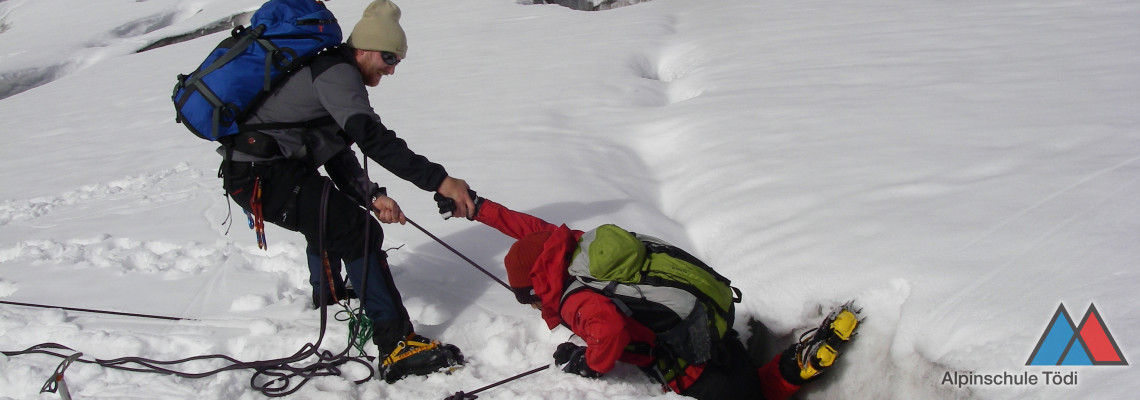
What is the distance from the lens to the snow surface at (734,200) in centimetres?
300

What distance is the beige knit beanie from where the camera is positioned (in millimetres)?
2953

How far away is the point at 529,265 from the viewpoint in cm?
307

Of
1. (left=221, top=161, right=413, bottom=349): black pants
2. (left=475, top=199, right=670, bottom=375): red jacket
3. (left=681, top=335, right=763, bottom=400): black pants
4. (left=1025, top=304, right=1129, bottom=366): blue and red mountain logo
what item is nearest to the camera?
(left=1025, top=304, right=1129, bottom=366): blue and red mountain logo

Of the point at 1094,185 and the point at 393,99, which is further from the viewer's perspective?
the point at 393,99

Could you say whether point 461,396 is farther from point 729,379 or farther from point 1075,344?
point 1075,344

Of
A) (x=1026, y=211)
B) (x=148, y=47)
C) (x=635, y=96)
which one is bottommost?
(x=148, y=47)

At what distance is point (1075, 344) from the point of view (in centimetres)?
257

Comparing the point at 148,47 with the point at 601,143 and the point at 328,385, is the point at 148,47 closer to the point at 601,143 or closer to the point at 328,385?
the point at 601,143

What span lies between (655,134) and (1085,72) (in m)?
3.16

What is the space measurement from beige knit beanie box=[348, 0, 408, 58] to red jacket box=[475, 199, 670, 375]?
1016 mm

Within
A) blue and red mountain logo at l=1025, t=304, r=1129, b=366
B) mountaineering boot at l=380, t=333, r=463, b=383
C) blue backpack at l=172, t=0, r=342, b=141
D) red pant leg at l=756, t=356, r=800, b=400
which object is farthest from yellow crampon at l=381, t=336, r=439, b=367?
blue and red mountain logo at l=1025, t=304, r=1129, b=366

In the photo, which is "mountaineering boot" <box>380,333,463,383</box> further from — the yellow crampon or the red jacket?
the red jacket

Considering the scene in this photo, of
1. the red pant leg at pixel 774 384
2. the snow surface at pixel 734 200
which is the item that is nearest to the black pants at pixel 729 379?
the red pant leg at pixel 774 384

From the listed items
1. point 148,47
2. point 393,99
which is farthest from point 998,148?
point 148,47
